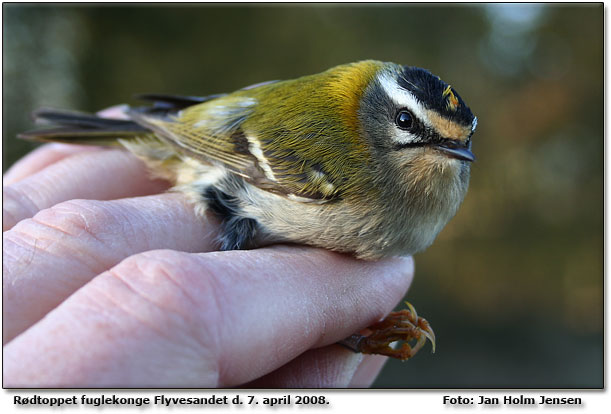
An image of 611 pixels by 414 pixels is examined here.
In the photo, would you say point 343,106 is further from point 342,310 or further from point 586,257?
point 586,257

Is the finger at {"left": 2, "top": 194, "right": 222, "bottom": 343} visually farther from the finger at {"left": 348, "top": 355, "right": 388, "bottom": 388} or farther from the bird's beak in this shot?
the bird's beak

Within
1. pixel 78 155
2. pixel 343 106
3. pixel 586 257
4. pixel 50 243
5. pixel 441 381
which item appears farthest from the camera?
pixel 586 257

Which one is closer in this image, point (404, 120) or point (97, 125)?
point (404, 120)

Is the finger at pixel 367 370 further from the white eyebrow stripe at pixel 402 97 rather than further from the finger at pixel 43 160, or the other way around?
the finger at pixel 43 160

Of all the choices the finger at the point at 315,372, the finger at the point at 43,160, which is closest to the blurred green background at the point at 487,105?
the finger at the point at 43,160

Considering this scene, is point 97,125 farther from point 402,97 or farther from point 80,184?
point 402,97

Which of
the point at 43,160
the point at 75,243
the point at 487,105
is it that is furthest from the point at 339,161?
the point at 487,105

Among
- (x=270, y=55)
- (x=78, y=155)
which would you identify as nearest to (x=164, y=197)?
(x=78, y=155)
